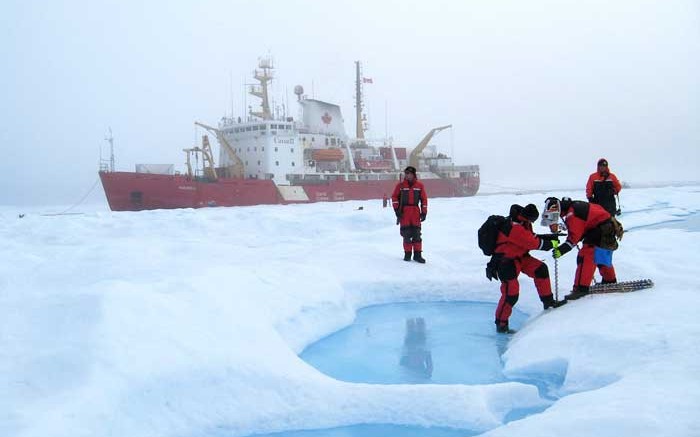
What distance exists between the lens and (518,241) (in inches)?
154

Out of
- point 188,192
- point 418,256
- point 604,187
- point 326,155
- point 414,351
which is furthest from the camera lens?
point 326,155

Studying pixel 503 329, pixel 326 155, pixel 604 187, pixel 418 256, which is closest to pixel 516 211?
pixel 503 329

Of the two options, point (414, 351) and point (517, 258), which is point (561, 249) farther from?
point (414, 351)

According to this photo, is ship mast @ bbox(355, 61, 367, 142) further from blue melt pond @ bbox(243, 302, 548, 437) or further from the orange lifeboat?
blue melt pond @ bbox(243, 302, 548, 437)

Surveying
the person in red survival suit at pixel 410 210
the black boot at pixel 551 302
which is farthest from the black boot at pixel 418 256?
the black boot at pixel 551 302

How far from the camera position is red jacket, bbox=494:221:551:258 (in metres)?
3.87

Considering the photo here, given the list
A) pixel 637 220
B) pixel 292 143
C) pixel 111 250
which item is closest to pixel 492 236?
pixel 111 250

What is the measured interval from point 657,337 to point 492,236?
145 cm

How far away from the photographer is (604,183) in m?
5.56

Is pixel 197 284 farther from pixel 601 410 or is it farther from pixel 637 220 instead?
pixel 637 220

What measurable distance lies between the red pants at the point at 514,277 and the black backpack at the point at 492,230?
170 millimetres

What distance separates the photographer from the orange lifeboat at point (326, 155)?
91.6 feet

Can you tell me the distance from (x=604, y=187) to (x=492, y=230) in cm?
236

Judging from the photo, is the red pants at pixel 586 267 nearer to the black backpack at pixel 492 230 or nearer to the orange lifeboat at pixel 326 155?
the black backpack at pixel 492 230
